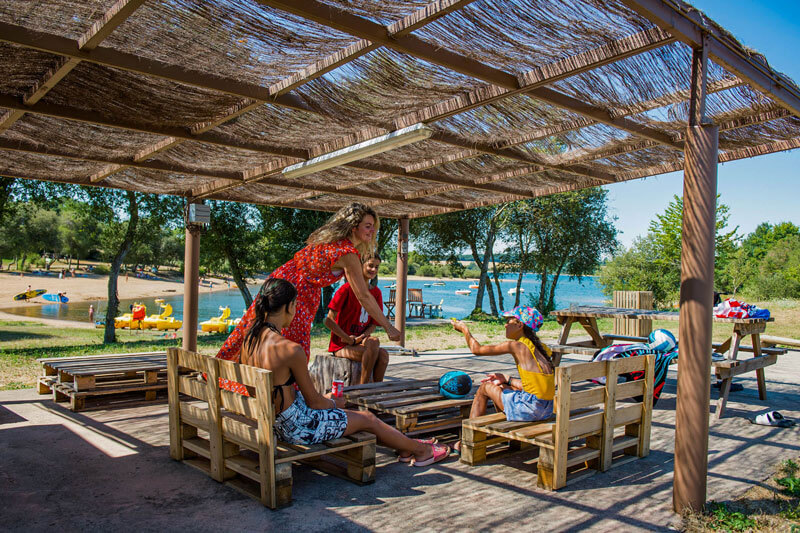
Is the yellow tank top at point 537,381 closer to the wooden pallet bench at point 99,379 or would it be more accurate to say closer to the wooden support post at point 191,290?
the wooden pallet bench at point 99,379

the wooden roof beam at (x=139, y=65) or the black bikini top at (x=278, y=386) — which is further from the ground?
the wooden roof beam at (x=139, y=65)

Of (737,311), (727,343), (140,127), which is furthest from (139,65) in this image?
(727,343)

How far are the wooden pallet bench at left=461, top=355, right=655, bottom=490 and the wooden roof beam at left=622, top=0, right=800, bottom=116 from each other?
2.26 meters

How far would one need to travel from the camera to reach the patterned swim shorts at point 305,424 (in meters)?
3.75

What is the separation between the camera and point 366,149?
222 inches

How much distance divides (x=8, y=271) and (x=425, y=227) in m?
43.7

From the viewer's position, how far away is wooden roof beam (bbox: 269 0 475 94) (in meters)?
3.32

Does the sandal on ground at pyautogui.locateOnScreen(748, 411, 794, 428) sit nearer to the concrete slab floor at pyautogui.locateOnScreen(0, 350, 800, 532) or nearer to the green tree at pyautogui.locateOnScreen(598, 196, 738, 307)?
the concrete slab floor at pyautogui.locateOnScreen(0, 350, 800, 532)

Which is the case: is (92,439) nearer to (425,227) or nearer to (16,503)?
(16,503)

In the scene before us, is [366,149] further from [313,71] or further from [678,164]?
[678,164]

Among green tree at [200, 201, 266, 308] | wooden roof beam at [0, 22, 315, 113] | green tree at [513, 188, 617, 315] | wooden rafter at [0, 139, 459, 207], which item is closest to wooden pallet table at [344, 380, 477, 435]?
wooden roof beam at [0, 22, 315, 113]

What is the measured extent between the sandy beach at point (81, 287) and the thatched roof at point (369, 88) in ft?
111

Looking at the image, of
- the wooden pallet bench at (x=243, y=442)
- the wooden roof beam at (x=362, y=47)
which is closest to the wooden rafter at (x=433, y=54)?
the wooden roof beam at (x=362, y=47)

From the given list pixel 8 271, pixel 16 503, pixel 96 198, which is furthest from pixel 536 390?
pixel 8 271
